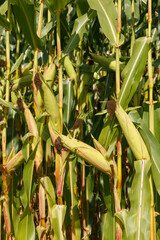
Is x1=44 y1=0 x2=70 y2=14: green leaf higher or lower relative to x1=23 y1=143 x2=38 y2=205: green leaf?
higher

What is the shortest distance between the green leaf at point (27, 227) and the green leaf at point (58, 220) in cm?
18

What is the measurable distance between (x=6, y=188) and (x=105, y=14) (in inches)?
43.0

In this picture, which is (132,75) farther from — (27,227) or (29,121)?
(27,227)

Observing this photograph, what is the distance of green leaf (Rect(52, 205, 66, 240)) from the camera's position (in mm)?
1596

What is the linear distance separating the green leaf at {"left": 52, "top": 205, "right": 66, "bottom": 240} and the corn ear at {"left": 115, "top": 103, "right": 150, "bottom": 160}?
0.47 metres

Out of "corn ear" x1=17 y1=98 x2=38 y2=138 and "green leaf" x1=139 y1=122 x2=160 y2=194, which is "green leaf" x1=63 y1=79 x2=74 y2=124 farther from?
"green leaf" x1=139 y1=122 x2=160 y2=194

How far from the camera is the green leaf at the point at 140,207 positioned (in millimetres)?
1459

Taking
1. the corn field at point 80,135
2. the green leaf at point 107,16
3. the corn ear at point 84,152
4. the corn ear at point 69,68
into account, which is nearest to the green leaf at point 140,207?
the corn field at point 80,135

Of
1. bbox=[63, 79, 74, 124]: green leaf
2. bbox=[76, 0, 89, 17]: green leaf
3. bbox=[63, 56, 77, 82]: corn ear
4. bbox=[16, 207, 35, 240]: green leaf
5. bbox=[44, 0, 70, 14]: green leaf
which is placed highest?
bbox=[76, 0, 89, 17]: green leaf

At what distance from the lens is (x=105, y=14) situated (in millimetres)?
1656

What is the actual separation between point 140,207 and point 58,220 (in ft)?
1.34

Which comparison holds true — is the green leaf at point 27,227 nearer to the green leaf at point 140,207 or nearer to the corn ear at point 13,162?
the corn ear at point 13,162

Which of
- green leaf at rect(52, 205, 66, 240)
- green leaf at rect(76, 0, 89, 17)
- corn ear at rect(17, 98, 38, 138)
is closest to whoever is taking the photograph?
green leaf at rect(52, 205, 66, 240)

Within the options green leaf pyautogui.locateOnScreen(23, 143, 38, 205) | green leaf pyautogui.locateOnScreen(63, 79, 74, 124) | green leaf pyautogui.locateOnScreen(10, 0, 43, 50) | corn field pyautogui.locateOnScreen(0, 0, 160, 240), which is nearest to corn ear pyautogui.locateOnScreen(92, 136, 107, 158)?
corn field pyautogui.locateOnScreen(0, 0, 160, 240)
